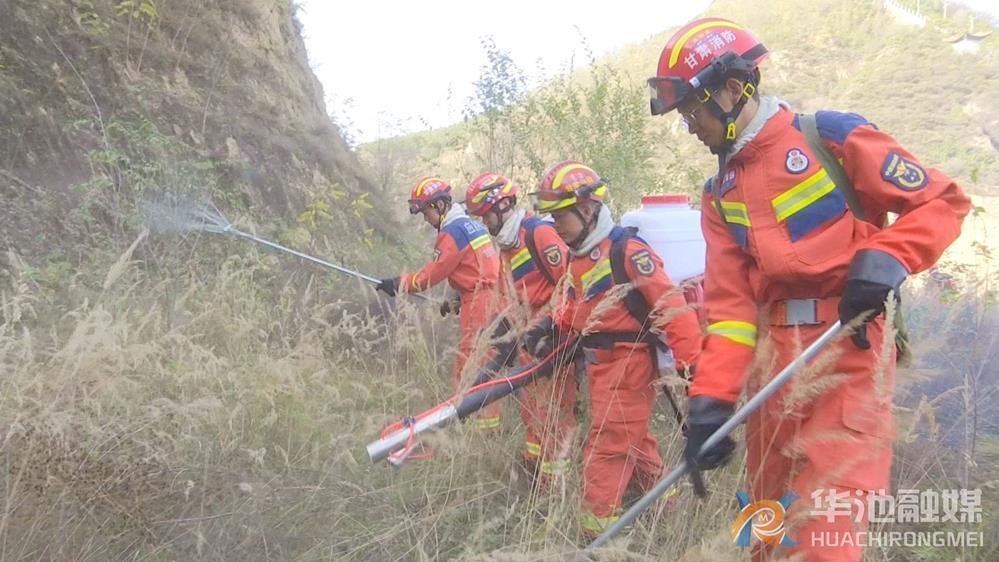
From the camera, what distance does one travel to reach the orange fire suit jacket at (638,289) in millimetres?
3438

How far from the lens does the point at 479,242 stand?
5863 mm

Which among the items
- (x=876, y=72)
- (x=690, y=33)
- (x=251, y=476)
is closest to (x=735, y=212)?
(x=690, y=33)

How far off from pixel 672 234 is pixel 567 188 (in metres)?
0.78

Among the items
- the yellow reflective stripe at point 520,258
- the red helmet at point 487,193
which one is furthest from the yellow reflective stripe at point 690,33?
the red helmet at point 487,193

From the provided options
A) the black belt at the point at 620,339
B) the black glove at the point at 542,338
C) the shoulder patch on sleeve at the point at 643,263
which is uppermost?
the shoulder patch on sleeve at the point at 643,263

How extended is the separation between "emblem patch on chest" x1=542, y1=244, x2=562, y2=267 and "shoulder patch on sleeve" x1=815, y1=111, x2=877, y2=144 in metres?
2.38

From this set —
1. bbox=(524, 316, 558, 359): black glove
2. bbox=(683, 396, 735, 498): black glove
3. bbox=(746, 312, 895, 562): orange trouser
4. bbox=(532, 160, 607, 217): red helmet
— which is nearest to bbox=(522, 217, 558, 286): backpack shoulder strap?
bbox=(524, 316, 558, 359): black glove

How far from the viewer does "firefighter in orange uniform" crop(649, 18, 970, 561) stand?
2.03 metres

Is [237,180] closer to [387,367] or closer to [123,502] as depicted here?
[387,367]

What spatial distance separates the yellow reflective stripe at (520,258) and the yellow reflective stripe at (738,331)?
2.83 metres

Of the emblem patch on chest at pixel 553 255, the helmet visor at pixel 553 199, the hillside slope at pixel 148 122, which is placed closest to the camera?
the helmet visor at pixel 553 199

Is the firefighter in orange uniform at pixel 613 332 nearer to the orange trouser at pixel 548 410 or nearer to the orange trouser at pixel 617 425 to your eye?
the orange trouser at pixel 617 425

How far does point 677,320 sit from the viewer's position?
137 inches

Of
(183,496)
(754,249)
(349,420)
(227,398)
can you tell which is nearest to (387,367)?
(349,420)
